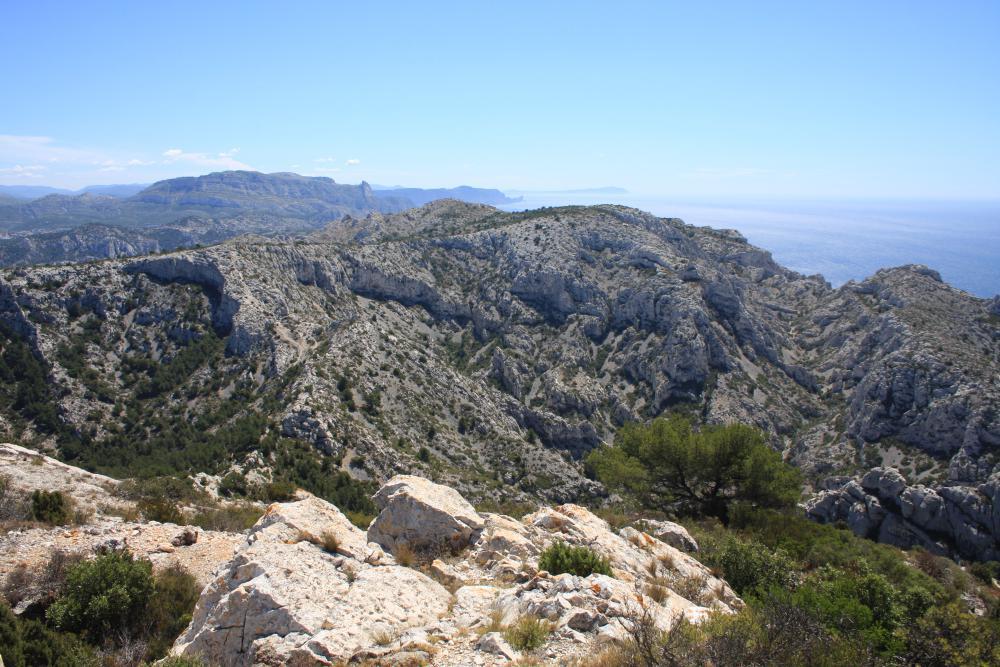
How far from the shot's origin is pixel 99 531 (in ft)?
51.2

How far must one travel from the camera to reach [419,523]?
15227 mm

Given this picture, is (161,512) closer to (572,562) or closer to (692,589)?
(572,562)

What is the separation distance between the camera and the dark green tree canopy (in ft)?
87.4

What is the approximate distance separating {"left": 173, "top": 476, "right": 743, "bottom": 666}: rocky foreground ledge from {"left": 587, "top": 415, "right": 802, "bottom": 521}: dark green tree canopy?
11.8 m

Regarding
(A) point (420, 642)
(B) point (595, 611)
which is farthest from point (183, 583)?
(B) point (595, 611)

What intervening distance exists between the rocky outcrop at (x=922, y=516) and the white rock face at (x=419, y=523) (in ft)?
158

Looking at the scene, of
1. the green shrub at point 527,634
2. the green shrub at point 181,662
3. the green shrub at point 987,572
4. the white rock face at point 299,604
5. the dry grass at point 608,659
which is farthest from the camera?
the green shrub at point 987,572

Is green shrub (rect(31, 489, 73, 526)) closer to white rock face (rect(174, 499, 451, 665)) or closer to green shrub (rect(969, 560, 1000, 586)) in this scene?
white rock face (rect(174, 499, 451, 665))

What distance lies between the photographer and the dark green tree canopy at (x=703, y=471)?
26.6m

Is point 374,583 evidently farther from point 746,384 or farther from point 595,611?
point 746,384

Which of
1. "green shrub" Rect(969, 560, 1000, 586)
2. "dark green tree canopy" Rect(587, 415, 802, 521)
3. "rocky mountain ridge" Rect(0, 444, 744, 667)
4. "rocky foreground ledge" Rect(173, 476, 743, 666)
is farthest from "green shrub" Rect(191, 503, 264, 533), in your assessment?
"green shrub" Rect(969, 560, 1000, 586)

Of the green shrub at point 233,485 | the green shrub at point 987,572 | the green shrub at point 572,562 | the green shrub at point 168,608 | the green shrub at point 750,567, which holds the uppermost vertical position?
the green shrub at point 572,562

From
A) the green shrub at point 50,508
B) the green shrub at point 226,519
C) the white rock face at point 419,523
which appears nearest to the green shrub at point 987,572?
the white rock face at point 419,523

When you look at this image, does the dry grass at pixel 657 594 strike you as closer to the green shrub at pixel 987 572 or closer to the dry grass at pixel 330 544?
the dry grass at pixel 330 544
